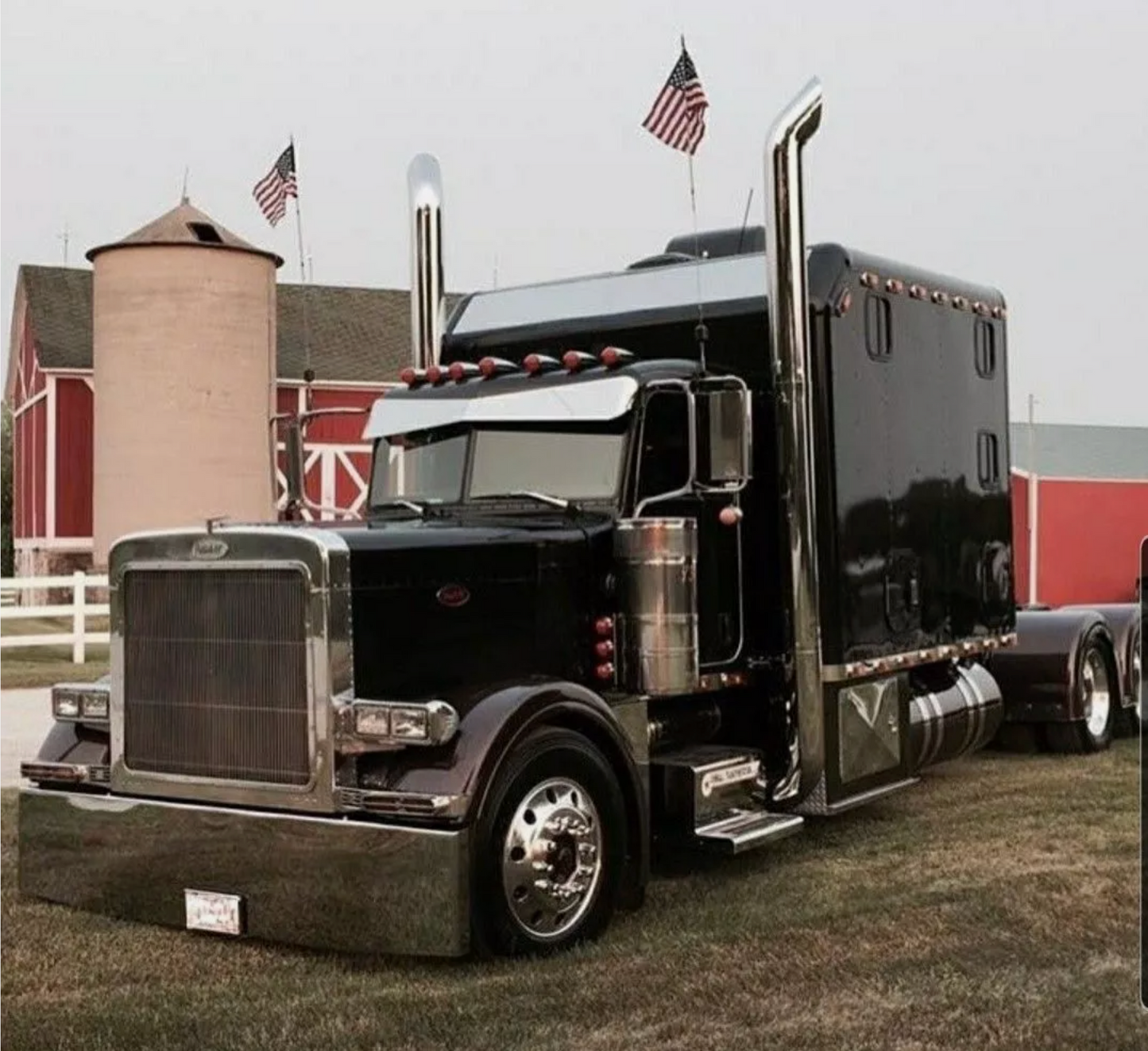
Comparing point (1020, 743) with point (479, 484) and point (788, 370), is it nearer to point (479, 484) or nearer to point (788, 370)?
point (788, 370)

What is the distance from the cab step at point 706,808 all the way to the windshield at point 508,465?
4.34 ft

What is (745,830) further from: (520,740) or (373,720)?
(373,720)

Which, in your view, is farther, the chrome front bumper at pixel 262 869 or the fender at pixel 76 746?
the fender at pixel 76 746

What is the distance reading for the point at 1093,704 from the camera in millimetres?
11930

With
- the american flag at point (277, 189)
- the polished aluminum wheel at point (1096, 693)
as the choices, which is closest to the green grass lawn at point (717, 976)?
the polished aluminum wheel at point (1096, 693)

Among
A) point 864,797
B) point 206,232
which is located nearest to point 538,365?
point 864,797

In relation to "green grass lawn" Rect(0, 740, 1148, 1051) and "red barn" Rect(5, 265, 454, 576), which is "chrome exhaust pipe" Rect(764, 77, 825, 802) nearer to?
"green grass lawn" Rect(0, 740, 1148, 1051)

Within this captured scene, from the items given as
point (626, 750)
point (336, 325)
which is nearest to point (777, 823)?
point (626, 750)

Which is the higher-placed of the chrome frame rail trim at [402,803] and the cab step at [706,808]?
the chrome frame rail trim at [402,803]

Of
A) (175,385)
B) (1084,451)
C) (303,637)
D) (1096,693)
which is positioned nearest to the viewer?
(303,637)

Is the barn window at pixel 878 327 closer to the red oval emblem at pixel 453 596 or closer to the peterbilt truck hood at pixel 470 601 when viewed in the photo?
the peterbilt truck hood at pixel 470 601

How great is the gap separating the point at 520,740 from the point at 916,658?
11.7 feet

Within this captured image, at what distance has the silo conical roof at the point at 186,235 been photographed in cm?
3441

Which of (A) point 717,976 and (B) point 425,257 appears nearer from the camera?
(A) point 717,976
